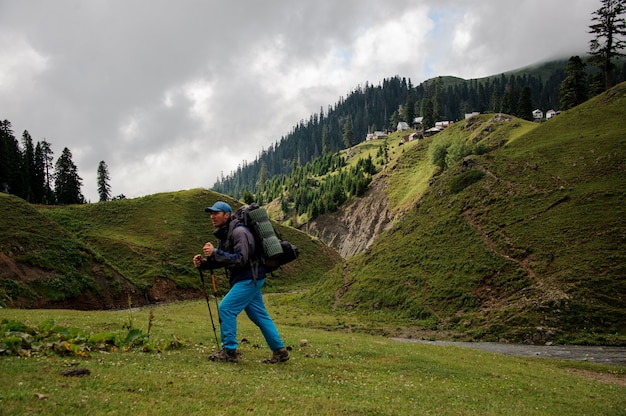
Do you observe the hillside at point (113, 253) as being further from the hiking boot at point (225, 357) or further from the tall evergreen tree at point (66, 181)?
the hiking boot at point (225, 357)

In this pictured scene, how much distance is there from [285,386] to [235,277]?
3.65m

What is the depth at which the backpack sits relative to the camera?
A: 40.4 ft

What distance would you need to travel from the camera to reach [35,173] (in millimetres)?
106500

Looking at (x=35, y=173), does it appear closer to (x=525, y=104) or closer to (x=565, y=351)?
(x=565, y=351)

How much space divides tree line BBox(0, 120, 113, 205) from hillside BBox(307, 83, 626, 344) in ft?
241

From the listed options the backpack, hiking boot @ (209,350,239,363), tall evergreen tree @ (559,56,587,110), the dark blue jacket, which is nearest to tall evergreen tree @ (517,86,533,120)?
tall evergreen tree @ (559,56,587,110)

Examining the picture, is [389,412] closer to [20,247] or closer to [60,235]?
[20,247]

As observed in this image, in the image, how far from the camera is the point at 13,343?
32.8ft

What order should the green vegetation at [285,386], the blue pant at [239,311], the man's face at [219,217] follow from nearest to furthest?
the green vegetation at [285,386] < the blue pant at [239,311] < the man's face at [219,217]

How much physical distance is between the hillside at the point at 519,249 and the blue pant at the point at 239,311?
93.7 feet

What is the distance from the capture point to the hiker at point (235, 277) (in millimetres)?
11953

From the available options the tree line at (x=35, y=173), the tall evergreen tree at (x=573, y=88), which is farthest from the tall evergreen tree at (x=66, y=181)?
the tall evergreen tree at (x=573, y=88)

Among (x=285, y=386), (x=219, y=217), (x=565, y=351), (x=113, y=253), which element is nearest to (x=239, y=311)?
(x=219, y=217)

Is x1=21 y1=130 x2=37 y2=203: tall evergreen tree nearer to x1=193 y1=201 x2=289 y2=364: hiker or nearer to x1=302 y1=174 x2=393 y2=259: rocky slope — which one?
x1=302 y1=174 x2=393 y2=259: rocky slope
